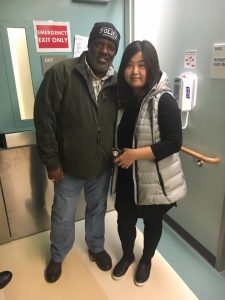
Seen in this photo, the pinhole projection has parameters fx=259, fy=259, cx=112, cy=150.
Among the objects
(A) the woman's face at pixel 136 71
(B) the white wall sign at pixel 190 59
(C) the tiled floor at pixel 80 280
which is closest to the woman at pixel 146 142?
(A) the woman's face at pixel 136 71

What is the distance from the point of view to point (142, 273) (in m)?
1.56

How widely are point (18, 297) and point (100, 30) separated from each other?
1.51m

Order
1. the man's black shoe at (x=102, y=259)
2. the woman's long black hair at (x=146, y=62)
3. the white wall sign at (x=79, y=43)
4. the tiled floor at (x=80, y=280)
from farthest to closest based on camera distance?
the white wall sign at (x=79, y=43) < the man's black shoe at (x=102, y=259) < the tiled floor at (x=80, y=280) < the woman's long black hair at (x=146, y=62)

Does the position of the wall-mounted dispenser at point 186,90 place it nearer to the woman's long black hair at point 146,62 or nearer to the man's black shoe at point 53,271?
the woman's long black hair at point 146,62

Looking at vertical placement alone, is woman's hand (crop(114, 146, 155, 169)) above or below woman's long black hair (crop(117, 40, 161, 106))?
below

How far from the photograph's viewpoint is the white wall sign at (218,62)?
4.47 feet

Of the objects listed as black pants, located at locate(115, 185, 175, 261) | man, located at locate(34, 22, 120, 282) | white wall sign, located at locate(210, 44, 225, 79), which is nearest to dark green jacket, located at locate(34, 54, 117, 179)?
man, located at locate(34, 22, 120, 282)

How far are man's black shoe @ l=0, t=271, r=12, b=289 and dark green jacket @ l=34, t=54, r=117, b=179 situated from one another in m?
0.79

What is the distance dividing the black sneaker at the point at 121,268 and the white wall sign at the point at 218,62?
48.2 inches

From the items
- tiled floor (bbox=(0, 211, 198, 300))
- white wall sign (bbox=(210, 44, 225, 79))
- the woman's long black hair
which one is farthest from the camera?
tiled floor (bbox=(0, 211, 198, 300))

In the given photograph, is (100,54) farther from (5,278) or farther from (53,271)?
(5,278)

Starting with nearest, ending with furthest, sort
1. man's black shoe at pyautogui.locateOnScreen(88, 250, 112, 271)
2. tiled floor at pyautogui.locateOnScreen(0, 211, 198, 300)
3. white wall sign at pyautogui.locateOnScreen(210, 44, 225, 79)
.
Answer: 1. white wall sign at pyautogui.locateOnScreen(210, 44, 225, 79)
2. tiled floor at pyautogui.locateOnScreen(0, 211, 198, 300)
3. man's black shoe at pyautogui.locateOnScreen(88, 250, 112, 271)

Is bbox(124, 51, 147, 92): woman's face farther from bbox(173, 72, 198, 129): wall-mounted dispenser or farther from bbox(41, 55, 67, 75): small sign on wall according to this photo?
bbox(41, 55, 67, 75): small sign on wall

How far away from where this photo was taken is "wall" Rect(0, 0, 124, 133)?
5.18ft
